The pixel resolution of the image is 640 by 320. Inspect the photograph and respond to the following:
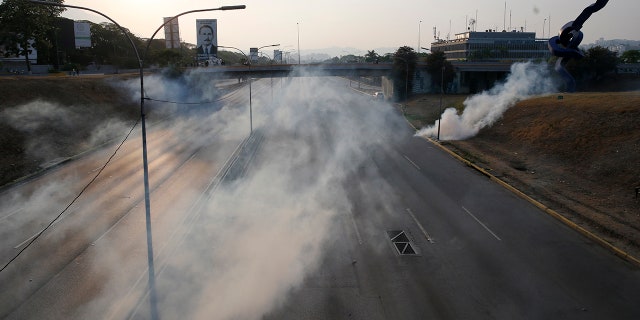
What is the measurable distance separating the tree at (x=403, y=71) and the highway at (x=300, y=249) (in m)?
52.1

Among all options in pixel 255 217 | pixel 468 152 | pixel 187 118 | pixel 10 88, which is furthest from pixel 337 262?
pixel 187 118

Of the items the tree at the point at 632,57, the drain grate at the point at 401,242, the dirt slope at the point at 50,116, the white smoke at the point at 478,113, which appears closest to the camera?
the drain grate at the point at 401,242

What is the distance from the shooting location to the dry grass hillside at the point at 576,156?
21.0m

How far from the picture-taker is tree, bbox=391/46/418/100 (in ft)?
265

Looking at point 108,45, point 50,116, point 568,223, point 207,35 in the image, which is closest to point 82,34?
point 207,35

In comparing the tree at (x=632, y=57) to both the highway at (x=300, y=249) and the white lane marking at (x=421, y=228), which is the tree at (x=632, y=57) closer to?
the highway at (x=300, y=249)

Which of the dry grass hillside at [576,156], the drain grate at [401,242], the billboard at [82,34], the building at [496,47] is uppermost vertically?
A: the building at [496,47]

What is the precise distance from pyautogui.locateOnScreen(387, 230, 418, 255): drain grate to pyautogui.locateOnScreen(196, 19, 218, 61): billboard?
62.2m

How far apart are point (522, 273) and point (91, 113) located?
41764 millimetres

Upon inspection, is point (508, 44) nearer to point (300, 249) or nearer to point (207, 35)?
point (207, 35)

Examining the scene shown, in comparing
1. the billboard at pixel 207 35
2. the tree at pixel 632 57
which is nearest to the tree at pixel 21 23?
the billboard at pixel 207 35

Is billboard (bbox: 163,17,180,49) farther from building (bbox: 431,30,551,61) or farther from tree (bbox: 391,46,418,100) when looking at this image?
building (bbox: 431,30,551,61)

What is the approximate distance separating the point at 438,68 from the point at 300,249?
233 feet

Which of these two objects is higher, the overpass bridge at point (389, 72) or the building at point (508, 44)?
the building at point (508, 44)
